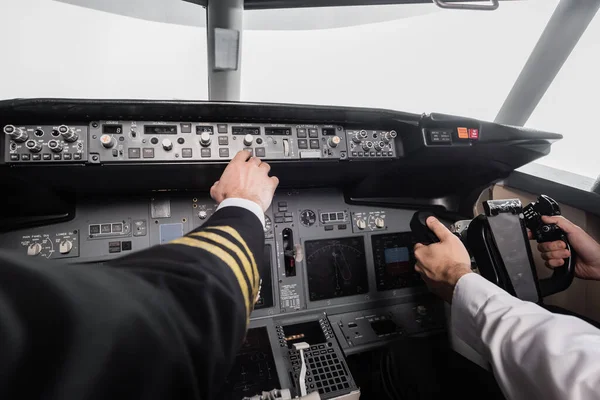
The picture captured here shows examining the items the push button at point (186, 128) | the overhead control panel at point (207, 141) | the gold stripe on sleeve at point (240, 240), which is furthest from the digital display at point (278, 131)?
the gold stripe on sleeve at point (240, 240)

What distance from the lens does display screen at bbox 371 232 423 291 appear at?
1806 millimetres

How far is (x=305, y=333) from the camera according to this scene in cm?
154

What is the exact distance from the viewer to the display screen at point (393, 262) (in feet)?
5.92

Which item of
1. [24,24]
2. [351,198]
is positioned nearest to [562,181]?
[351,198]

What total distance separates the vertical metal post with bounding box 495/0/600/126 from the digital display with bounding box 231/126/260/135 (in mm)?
1971

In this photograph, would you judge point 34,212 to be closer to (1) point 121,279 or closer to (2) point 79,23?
(2) point 79,23

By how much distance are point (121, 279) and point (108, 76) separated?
7.05ft

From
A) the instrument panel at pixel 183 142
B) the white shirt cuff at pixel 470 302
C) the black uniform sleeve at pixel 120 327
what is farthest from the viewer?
the instrument panel at pixel 183 142

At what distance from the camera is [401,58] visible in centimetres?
254

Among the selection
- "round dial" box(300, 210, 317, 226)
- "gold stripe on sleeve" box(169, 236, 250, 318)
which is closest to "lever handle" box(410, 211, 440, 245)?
"round dial" box(300, 210, 317, 226)

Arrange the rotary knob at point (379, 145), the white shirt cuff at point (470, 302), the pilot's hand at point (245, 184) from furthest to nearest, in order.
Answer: the rotary knob at point (379, 145) < the pilot's hand at point (245, 184) < the white shirt cuff at point (470, 302)

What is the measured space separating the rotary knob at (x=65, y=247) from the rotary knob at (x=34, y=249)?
76mm

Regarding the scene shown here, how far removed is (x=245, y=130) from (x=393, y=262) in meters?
1.18

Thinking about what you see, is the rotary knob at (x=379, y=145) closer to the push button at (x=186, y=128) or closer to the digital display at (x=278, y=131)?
the digital display at (x=278, y=131)
